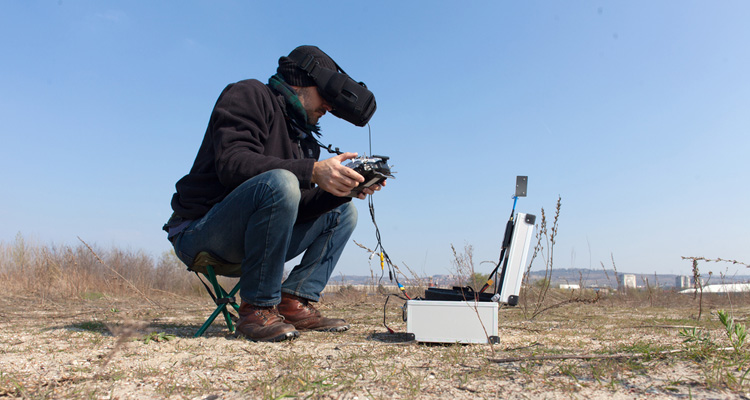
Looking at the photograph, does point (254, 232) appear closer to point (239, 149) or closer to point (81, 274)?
point (239, 149)

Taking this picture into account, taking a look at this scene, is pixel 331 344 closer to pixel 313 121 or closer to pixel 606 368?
pixel 606 368

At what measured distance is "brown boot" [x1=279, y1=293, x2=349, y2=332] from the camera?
2910 millimetres

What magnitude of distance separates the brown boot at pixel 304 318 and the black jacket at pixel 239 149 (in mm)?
792

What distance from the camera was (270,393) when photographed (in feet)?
4.46

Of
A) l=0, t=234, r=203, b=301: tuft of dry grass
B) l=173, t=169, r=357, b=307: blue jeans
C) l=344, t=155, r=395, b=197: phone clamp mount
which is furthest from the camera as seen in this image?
l=0, t=234, r=203, b=301: tuft of dry grass

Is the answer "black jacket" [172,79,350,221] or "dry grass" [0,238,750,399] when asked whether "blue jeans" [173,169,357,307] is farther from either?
"dry grass" [0,238,750,399]

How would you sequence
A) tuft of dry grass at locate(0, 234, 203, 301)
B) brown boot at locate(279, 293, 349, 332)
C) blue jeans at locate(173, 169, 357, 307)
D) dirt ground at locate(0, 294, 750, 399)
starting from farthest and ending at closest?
tuft of dry grass at locate(0, 234, 203, 301) → brown boot at locate(279, 293, 349, 332) → blue jeans at locate(173, 169, 357, 307) → dirt ground at locate(0, 294, 750, 399)

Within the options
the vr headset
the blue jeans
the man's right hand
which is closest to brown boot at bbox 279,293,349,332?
the blue jeans

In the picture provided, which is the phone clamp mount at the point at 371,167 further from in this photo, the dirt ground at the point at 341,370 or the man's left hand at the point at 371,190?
the dirt ground at the point at 341,370

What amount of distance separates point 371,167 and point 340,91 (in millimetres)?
616

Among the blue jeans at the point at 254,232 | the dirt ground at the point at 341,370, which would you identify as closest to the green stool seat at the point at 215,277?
the blue jeans at the point at 254,232

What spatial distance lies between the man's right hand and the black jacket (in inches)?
2.2

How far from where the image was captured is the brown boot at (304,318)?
291cm

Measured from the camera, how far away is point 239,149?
245 cm
